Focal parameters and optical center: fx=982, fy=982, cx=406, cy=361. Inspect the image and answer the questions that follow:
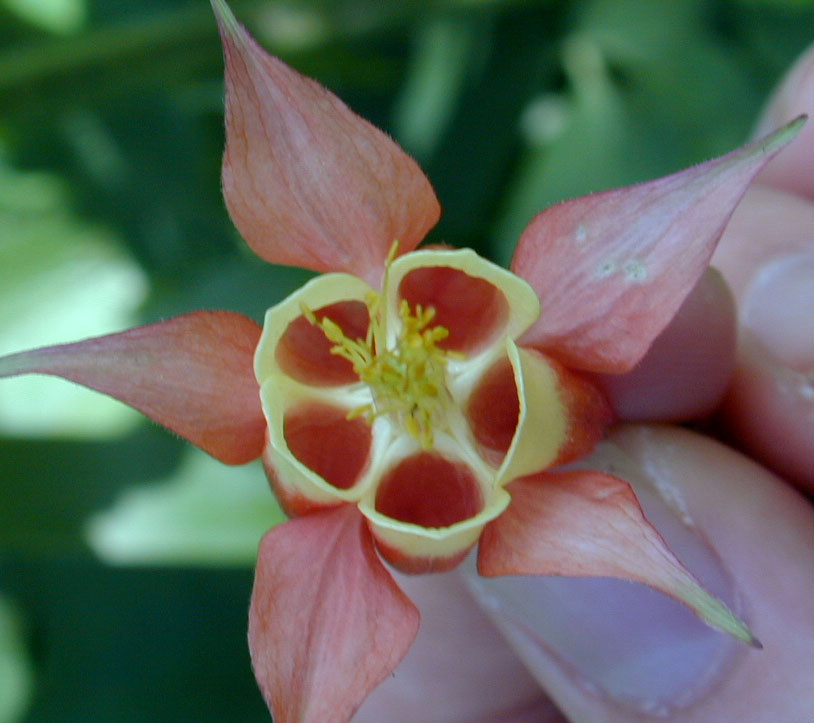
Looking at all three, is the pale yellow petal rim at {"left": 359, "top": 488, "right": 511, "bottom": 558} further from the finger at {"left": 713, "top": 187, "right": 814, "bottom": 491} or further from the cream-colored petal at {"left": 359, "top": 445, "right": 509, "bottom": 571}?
the finger at {"left": 713, "top": 187, "right": 814, "bottom": 491}

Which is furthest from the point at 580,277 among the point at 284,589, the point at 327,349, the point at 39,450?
the point at 39,450

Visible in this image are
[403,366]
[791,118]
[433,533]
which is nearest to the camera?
[433,533]

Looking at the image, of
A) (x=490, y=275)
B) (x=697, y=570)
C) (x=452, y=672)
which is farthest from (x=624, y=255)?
(x=452, y=672)

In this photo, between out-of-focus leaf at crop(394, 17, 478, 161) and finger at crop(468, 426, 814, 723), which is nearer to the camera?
finger at crop(468, 426, 814, 723)

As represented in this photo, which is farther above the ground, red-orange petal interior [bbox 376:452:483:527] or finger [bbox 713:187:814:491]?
finger [bbox 713:187:814:491]

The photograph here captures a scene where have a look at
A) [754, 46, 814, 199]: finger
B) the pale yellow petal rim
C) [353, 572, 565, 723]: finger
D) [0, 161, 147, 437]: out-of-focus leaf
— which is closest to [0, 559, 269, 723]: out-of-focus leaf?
[0, 161, 147, 437]: out-of-focus leaf

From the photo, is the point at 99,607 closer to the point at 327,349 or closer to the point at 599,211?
the point at 327,349

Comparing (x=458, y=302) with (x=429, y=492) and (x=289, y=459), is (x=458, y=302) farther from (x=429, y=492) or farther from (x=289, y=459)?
(x=289, y=459)
